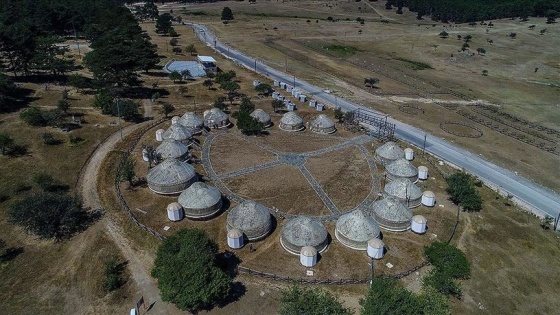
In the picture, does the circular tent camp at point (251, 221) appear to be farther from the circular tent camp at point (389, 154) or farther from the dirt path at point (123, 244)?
the circular tent camp at point (389, 154)

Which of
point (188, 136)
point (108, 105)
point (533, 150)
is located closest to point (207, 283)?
point (188, 136)

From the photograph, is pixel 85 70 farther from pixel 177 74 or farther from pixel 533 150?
pixel 533 150

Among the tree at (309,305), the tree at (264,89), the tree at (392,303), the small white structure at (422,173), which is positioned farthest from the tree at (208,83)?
the tree at (392,303)

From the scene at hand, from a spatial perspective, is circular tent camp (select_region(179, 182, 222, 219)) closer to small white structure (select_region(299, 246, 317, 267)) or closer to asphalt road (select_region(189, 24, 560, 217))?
small white structure (select_region(299, 246, 317, 267))

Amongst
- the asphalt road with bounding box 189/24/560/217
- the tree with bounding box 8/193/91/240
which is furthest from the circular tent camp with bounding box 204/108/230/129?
the tree with bounding box 8/193/91/240

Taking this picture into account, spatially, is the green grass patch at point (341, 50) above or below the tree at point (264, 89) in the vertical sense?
above

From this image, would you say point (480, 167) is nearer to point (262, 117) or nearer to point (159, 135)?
point (262, 117)
